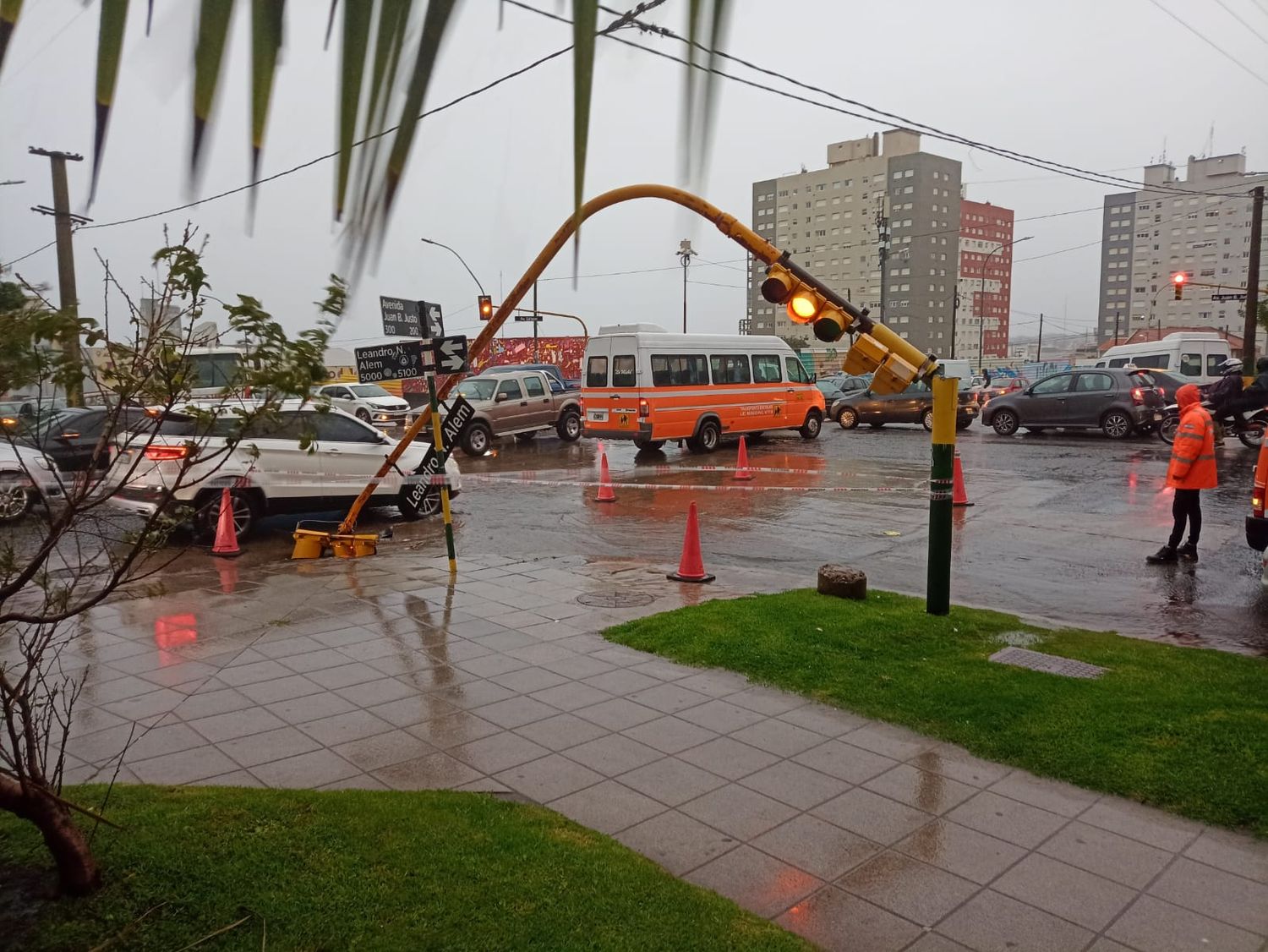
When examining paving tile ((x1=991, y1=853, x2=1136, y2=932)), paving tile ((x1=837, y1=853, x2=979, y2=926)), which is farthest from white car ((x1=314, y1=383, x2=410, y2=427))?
paving tile ((x1=991, y1=853, x2=1136, y2=932))

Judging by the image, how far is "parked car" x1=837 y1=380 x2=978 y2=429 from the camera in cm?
2662

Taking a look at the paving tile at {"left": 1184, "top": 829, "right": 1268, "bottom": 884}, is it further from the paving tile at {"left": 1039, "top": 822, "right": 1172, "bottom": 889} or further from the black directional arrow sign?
the black directional arrow sign

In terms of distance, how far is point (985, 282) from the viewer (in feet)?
217

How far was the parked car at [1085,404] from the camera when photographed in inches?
870

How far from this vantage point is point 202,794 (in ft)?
13.0

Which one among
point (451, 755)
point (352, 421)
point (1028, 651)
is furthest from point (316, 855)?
point (352, 421)

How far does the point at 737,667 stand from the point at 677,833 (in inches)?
93.0

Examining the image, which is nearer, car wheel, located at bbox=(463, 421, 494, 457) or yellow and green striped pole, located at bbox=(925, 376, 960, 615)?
yellow and green striped pole, located at bbox=(925, 376, 960, 615)

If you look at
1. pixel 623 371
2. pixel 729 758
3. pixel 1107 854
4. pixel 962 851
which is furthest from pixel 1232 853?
pixel 623 371

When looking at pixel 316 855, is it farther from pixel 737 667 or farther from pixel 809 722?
pixel 737 667

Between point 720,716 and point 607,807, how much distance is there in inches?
54.1

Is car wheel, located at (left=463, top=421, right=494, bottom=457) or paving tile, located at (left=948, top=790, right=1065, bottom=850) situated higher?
car wheel, located at (left=463, top=421, right=494, bottom=457)

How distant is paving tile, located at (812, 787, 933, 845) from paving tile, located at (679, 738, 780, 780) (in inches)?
19.2

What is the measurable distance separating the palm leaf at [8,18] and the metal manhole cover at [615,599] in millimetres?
7457
